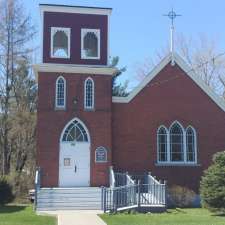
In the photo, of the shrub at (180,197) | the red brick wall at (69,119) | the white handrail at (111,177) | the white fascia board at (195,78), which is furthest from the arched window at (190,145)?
the white handrail at (111,177)

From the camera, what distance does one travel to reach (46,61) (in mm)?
26375

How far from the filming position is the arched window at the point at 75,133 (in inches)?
1032

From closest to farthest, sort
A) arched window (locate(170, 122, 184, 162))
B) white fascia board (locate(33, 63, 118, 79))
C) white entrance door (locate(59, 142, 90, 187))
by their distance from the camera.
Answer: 1. white entrance door (locate(59, 142, 90, 187))
2. white fascia board (locate(33, 63, 118, 79))
3. arched window (locate(170, 122, 184, 162))

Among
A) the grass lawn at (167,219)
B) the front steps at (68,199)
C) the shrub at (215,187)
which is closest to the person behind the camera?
the grass lawn at (167,219)

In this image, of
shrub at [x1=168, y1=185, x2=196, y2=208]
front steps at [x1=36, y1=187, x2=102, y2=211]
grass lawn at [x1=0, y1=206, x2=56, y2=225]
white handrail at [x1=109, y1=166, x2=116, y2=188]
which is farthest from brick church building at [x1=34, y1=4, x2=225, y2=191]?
grass lawn at [x1=0, y1=206, x2=56, y2=225]

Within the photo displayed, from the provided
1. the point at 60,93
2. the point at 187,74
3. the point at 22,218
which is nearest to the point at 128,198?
the point at 22,218

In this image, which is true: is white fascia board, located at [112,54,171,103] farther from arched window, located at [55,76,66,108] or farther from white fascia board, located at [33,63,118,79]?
arched window, located at [55,76,66,108]

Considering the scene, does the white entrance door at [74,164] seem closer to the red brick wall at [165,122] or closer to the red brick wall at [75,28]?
the red brick wall at [165,122]

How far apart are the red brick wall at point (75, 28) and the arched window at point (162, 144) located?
4746 mm

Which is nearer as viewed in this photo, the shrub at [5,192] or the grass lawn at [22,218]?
the grass lawn at [22,218]

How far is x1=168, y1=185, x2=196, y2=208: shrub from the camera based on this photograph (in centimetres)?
2492

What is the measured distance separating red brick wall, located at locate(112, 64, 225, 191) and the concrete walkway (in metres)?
6.01

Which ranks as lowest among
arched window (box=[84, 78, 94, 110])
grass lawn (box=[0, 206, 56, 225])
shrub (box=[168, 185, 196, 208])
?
grass lawn (box=[0, 206, 56, 225])

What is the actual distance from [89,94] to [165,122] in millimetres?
4337
